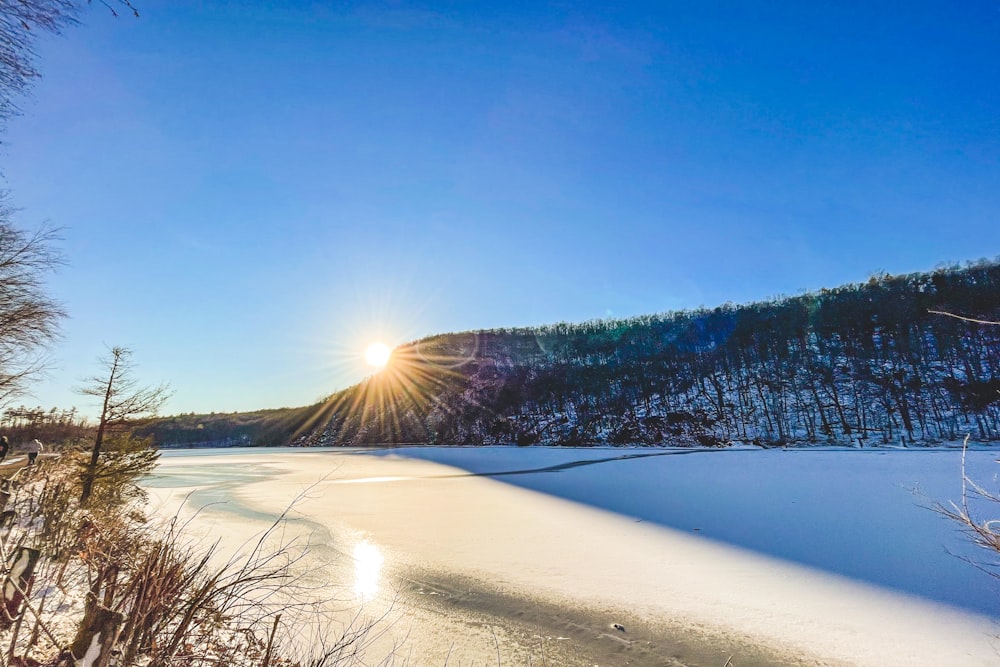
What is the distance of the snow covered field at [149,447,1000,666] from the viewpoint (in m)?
5.04

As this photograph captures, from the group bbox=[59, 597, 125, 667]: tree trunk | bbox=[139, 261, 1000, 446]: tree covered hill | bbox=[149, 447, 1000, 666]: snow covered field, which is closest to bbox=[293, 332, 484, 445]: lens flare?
bbox=[139, 261, 1000, 446]: tree covered hill

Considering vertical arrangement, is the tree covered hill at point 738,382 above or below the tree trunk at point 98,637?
above

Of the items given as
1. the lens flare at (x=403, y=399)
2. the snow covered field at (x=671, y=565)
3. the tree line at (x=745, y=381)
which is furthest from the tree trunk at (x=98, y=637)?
the lens flare at (x=403, y=399)

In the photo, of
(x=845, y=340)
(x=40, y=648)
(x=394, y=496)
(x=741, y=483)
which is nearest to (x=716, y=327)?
(x=845, y=340)

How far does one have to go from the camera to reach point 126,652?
1.87m

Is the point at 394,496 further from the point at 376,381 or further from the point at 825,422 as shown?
the point at 376,381

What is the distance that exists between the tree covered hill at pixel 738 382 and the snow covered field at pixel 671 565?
2203cm

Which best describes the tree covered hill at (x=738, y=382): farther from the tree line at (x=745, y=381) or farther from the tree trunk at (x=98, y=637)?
the tree trunk at (x=98, y=637)

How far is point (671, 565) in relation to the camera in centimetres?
752

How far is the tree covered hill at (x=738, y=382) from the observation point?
1332 inches

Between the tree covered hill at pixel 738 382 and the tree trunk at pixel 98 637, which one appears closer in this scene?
the tree trunk at pixel 98 637

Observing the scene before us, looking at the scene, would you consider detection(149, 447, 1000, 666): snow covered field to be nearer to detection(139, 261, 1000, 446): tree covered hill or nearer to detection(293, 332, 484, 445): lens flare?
detection(139, 261, 1000, 446): tree covered hill

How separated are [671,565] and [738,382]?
3976cm

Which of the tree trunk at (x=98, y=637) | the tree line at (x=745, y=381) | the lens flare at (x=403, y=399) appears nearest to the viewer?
the tree trunk at (x=98, y=637)
